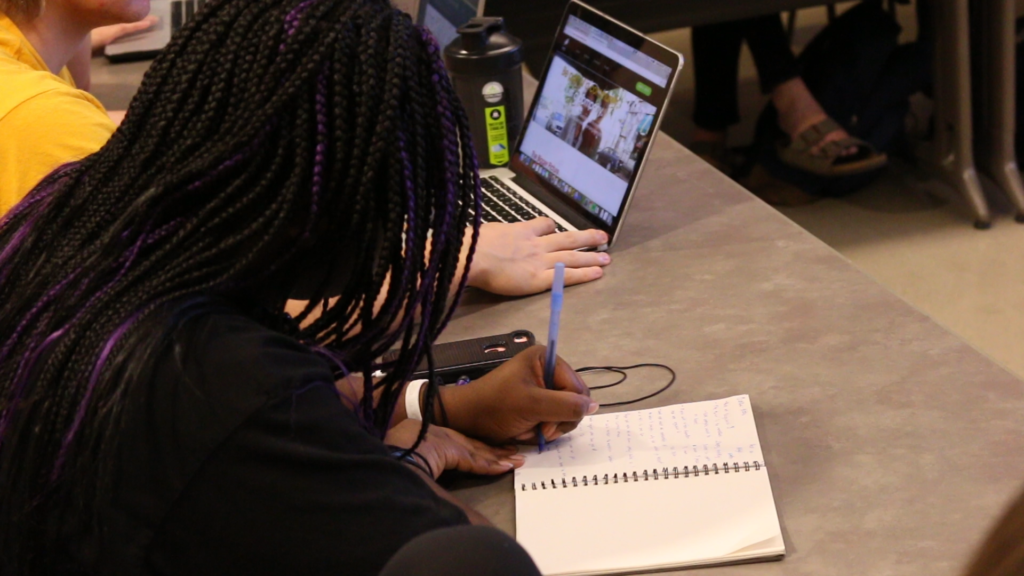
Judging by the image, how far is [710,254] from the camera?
1262mm

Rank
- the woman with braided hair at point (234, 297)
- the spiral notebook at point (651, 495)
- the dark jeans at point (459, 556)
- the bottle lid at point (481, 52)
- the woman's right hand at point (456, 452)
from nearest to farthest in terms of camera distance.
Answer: the dark jeans at point (459, 556) → the woman with braided hair at point (234, 297) → the spiral notebook at point (651, 495) → the woman's right hand at point (456, 452) → the bottle lid at point (481, 52)

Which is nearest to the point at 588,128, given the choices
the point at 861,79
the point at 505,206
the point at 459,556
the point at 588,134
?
the point at 588,134

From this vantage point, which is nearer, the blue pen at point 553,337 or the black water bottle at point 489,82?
the blue pen at point 553,337

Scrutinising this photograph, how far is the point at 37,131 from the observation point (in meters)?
1.14

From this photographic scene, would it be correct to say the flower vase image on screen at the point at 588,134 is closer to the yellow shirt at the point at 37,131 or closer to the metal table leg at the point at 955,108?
the yellow shirt at the point at 37,131

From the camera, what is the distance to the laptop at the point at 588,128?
1254 millimetres

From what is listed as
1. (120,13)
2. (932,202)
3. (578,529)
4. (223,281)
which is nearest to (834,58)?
(932,202)

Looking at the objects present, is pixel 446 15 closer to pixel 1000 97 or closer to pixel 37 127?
pixel 37 127

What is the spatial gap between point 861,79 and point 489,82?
1.59 metres

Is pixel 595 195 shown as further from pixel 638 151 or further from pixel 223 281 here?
pixel 223 281

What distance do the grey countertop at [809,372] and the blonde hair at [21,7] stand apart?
0.72 meters

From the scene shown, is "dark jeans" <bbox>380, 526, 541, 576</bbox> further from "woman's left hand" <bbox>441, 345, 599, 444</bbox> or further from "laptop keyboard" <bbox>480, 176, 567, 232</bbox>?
"laptop keyboard" <bbox>480, 176, 567, 232</bbox>

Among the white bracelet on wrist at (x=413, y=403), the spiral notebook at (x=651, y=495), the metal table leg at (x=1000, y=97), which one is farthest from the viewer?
the metal table leg at (x=1000, y=97)

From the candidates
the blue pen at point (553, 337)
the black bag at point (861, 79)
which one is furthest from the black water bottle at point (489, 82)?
the black bag at point (861, 79)
